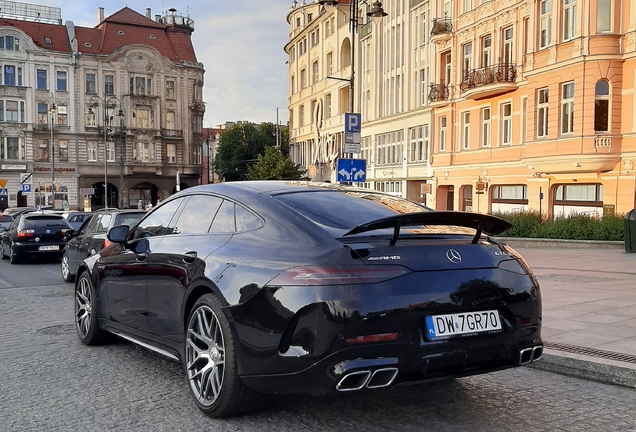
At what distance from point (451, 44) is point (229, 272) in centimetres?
3562

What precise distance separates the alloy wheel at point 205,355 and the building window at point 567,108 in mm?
25797

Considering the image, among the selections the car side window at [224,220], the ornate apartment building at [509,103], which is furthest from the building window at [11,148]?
the car side window at [224,220]

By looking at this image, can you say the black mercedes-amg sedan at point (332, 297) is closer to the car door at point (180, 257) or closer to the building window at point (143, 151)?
the car door at point (180, 257)

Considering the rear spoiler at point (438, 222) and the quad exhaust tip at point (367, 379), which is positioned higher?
the rear spoiler at point (438, 222)

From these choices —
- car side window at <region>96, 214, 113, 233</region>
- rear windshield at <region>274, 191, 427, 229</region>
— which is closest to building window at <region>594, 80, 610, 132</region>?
car side window at <region>96, 214, 113, 233</region>

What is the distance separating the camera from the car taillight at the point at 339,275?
12.7ft

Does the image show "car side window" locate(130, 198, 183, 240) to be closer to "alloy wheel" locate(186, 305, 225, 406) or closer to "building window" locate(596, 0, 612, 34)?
"alloy wheel" locate(186, 305, 225, 406)

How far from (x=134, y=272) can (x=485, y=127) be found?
105 ft

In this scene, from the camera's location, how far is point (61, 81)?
72.4m

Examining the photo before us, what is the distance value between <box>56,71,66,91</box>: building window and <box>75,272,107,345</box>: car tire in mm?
71066

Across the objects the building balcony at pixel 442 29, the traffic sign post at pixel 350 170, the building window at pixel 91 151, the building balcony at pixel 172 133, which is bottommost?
the traffic sign post at pixel 350 170

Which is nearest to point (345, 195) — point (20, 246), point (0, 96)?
point (20, 246)

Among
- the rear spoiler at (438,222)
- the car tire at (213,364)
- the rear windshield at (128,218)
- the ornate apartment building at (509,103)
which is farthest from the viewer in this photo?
the ornate apartment building at (509,103)

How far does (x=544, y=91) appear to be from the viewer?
29.7 metres
